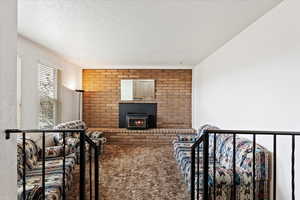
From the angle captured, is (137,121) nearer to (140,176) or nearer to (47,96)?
(47,96)

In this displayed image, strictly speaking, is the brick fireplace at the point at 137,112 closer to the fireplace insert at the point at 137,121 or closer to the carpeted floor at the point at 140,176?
the fireplace insert at the point at 137,121

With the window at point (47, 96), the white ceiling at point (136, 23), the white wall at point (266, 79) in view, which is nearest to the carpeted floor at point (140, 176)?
Result: the white wall at point (266, 79)

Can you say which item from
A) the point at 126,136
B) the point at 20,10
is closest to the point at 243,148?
the point at 20,10

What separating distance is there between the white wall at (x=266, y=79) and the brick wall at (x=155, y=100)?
8.34ft

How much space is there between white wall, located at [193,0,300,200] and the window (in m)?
3.40

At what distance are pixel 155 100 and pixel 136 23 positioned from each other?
13.4 feet

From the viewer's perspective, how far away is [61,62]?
5.36 m

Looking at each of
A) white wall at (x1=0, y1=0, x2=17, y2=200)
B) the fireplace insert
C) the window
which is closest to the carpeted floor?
the fireplace insert

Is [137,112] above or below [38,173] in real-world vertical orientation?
above

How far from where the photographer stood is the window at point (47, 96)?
445 cm

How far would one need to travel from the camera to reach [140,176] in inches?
150

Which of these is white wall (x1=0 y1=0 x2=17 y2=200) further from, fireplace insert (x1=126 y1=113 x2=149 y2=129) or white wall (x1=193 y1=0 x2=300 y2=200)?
fireplace insert (x1=126 y1=113 x2=149 y2=129)

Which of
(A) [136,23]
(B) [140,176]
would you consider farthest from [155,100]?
(A) [136,23]

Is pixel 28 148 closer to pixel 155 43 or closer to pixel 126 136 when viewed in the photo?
pixel 155 43
